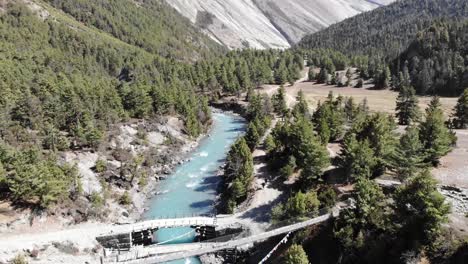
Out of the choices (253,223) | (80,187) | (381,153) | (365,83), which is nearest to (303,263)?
(253,223)

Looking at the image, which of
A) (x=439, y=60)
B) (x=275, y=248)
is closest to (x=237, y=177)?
(x=275, y=248)

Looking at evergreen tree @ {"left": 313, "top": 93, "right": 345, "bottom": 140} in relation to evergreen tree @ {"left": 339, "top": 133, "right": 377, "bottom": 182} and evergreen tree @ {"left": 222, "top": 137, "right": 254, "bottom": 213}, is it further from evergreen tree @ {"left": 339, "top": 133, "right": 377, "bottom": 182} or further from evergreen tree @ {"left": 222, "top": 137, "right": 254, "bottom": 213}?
evergreen tree @ {"left": 339, "top": 133, "right": 377, "bottom": 182}

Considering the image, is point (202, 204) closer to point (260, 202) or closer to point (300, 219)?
point (260, 202)

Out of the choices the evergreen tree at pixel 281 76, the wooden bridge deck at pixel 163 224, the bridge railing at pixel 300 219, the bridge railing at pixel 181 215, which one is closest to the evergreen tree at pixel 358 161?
the bridge railing at pixel 300 219

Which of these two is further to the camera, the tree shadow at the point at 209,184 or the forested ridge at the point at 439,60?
the forested ridge at the point at 439,60

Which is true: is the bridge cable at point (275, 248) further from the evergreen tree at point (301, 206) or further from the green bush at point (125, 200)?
the green bush at point (125, 200)

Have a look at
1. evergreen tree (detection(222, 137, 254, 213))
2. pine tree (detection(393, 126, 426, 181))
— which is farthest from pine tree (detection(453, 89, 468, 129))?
evergreen tree (detection(222, 137, 254, 213))

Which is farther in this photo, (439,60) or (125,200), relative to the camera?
(439,60)
